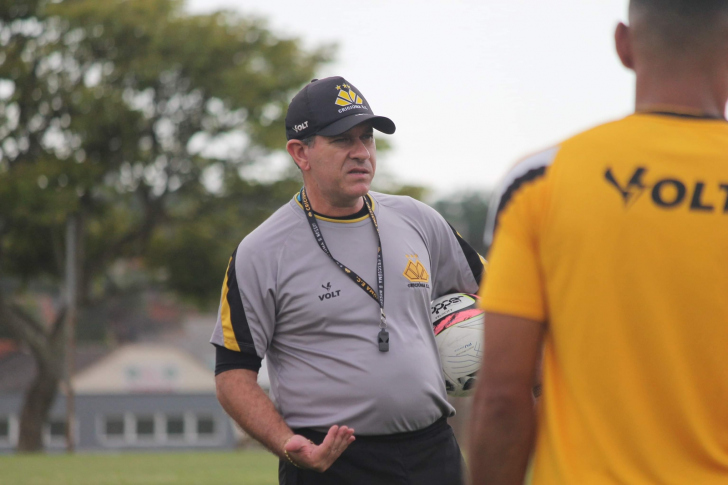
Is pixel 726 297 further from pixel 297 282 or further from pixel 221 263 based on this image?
pixel 221 263

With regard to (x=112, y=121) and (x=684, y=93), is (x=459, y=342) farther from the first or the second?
(x=112, y=121)

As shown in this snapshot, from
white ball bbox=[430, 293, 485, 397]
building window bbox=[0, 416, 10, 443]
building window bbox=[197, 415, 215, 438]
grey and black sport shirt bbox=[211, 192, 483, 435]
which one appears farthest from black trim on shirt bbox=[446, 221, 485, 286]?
building window bbox=[0, 416, 10, 443]

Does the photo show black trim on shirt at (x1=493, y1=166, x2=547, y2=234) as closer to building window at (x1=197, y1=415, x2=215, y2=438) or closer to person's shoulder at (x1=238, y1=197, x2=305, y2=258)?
person's shoulder at (x1=238, y1=197, x2=305, y2=258)

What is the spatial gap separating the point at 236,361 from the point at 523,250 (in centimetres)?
198

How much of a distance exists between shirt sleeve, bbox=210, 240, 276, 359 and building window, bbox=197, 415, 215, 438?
53.6 meters

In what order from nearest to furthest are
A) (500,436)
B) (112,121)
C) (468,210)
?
1. (500,436)
2. (112,121)
3. (468,210)

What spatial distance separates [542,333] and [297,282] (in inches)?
72.6

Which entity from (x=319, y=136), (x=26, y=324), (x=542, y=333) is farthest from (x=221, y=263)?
(x=542, y=333)

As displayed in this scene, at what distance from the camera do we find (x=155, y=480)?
512 inches

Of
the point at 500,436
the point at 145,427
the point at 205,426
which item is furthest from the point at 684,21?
the point at 205,426

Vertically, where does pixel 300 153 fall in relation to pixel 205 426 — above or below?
above

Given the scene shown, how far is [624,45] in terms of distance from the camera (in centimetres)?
208

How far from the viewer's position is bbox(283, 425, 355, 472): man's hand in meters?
3.37

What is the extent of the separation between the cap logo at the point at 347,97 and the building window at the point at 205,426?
176 feet
